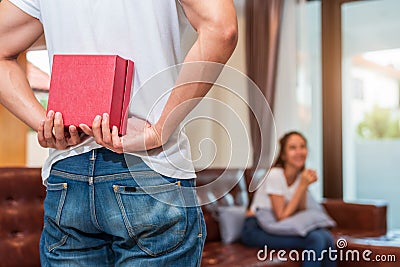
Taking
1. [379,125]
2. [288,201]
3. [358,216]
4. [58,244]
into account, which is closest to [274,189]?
[288,201]

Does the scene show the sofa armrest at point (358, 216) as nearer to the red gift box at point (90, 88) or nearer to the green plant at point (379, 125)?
the green plant at point (379, 125)

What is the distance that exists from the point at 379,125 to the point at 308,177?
5.38 feet

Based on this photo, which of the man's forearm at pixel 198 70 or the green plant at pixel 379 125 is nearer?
the man's forearm at pixel 198 70

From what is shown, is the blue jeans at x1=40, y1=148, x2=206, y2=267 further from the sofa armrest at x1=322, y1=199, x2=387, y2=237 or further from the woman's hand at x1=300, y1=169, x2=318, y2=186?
the sofa armrest at x1=322, y1=199, x2=387, y2=237

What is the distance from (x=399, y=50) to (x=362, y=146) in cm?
85

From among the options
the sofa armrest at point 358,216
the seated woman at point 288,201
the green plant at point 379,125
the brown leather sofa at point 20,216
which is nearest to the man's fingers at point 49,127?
the brown leather sofa at point 20,216

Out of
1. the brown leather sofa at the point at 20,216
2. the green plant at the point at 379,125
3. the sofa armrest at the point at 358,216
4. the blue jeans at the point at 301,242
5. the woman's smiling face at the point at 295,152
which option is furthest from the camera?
the green plant at the point at 379,125

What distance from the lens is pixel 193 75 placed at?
905 millimetres

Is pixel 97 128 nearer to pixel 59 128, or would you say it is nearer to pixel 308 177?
pixel 59 128

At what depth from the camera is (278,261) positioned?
3.41m

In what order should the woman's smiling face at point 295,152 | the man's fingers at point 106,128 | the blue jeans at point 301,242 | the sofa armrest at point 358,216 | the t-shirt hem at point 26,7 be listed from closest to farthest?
the man's fingers at point 106,128
the t-shirt hem at point 26,7
the blue jeans at point 301,242
the woman's smiling face at point 295,152
the sofa armrest at point 358,216

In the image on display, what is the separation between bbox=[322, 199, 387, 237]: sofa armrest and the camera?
431cm

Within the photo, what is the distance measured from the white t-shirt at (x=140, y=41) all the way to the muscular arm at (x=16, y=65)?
0.17 feet

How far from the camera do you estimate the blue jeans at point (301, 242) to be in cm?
361
